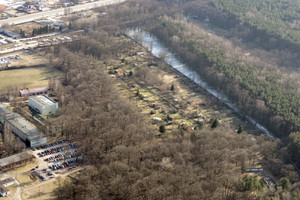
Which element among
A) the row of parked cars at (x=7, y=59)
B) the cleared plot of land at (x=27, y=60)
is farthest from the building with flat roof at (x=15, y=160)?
the row of parked cars at (x=7, y=59)

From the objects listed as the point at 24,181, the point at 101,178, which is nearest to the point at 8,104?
the point at 24,181

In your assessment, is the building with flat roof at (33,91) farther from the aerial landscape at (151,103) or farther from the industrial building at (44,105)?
the industrial building at (44,105)

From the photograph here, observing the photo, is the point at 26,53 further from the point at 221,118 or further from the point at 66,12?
the point at 221,118

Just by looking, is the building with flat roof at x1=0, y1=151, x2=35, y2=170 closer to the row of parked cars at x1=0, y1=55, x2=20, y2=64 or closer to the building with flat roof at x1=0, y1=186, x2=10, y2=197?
the building with flat roof at x1=0, y1=186, x2=10, y2=197

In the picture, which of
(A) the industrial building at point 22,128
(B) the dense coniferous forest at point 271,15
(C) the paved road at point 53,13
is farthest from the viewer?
(C) the paved road at point 53,13

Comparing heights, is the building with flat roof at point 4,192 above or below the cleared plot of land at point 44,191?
above

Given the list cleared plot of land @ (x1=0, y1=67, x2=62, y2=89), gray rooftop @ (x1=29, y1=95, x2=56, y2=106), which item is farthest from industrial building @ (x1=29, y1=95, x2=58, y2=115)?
cleared plot of land @ (x1=0, y1=67, x2=62, y2=89)
